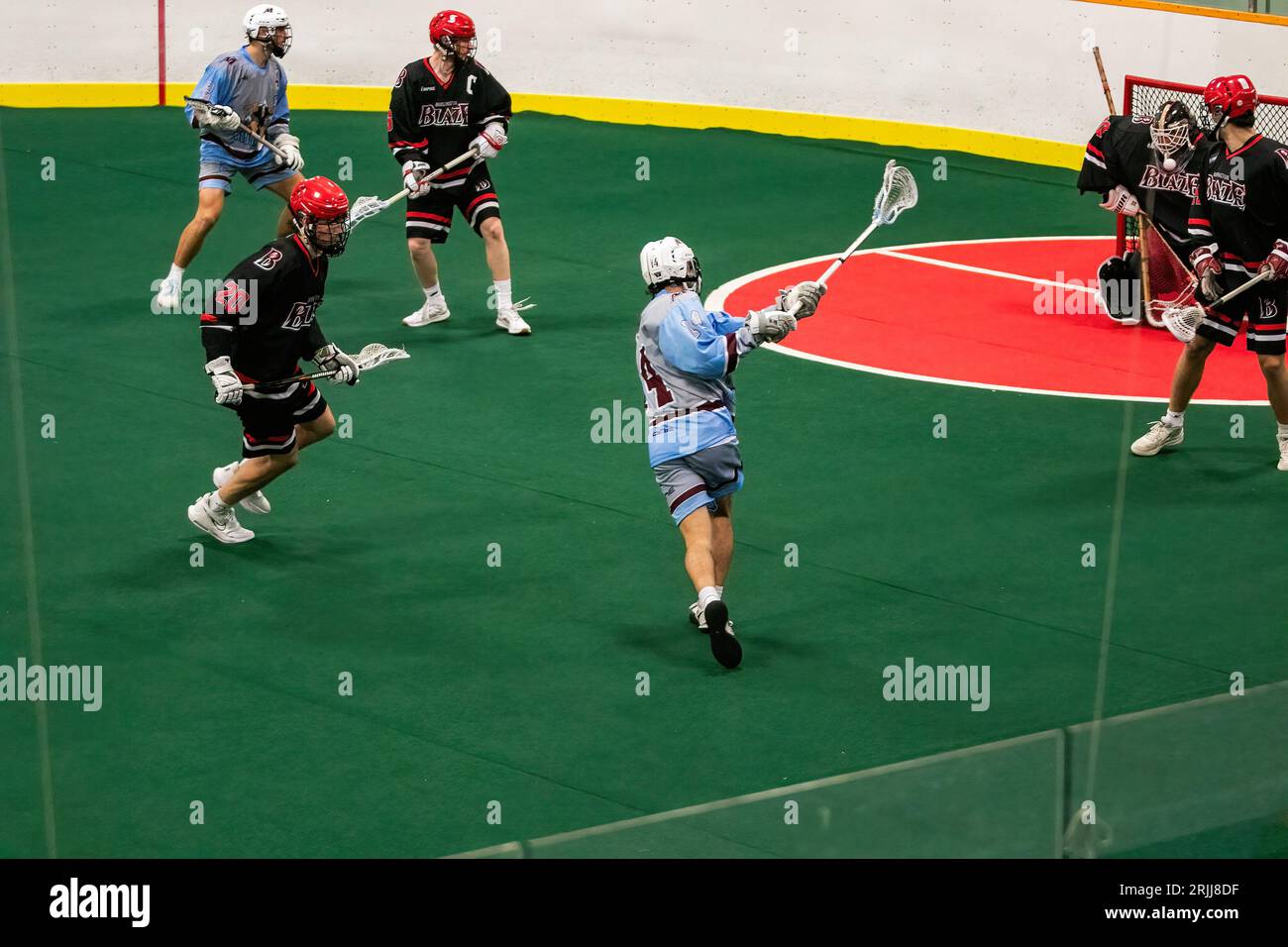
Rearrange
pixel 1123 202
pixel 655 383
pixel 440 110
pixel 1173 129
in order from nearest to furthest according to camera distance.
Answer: pixel 655 383 < pixel 1173 129 < pixel 1123 202 < pixel 440 110

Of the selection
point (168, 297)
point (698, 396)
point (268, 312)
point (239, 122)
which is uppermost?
A: point (239, 122)

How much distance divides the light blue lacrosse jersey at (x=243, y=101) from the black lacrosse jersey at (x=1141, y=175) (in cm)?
500

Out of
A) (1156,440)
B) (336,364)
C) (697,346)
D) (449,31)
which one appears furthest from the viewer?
(449,31)

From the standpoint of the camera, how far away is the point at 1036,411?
11.0 meters

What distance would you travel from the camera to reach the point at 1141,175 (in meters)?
12.0

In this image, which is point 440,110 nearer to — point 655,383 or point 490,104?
point 490,104

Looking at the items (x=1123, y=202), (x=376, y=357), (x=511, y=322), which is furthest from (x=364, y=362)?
(x=1123, y=202)

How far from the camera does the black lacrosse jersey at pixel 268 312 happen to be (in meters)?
8.58

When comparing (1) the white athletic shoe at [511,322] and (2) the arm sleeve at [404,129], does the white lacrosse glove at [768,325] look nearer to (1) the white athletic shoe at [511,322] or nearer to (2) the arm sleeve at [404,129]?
(1) the white athletic shoe at [511,322]

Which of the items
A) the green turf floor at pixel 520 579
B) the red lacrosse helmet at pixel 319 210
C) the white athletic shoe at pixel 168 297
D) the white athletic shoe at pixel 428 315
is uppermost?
the white athletic shoe at pixel 168 297

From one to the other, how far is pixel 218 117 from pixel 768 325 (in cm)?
563

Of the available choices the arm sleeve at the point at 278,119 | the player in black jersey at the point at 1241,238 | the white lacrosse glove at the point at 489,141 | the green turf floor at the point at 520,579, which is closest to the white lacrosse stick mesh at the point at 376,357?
the green turf floor at the point at 520,579

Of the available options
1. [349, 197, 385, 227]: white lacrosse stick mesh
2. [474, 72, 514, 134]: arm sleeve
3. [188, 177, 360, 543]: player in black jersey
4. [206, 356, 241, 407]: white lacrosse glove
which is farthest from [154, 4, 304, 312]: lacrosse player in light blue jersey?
[206, 356, 241, 407]: white lacrosse glove

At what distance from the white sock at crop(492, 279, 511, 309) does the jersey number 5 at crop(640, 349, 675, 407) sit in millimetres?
4300
